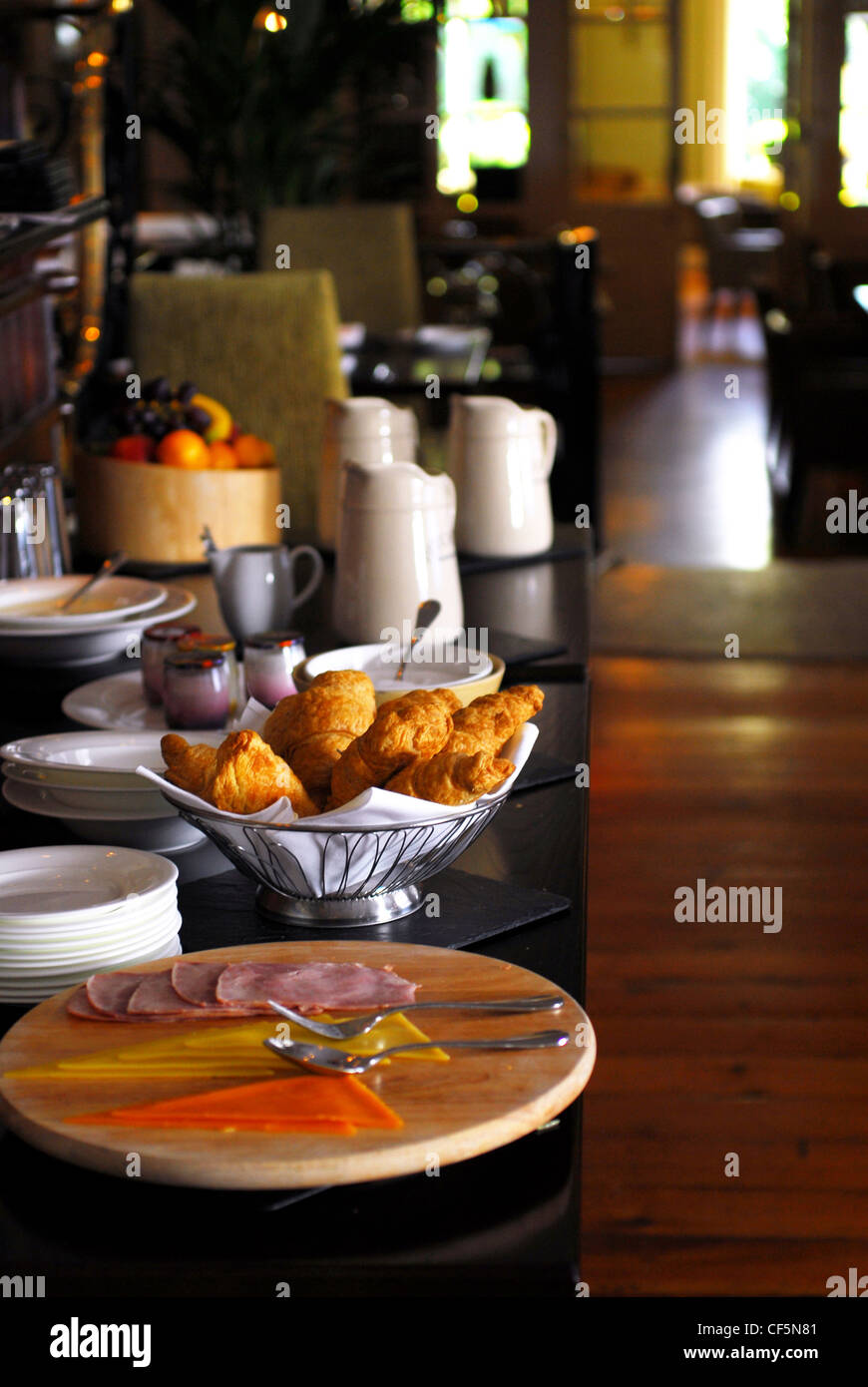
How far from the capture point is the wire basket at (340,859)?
0.86 metres

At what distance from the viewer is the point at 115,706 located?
1343 millimetres

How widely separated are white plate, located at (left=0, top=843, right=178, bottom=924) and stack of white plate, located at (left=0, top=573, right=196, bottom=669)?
589mm

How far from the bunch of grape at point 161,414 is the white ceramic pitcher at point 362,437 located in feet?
0.57

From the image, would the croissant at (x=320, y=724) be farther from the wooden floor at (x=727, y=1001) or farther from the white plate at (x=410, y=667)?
the wooden floor at (x=727, y=1001)

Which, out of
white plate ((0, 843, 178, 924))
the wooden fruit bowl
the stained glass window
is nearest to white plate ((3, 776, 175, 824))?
white plate ((0, 843, 178, 924))

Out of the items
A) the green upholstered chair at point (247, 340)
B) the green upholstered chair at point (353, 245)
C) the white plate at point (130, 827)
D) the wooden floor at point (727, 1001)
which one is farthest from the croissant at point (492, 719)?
the green upholstered chair at point (353, 245)

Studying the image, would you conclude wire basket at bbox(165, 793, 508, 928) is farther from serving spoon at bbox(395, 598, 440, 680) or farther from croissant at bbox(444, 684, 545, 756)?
serving spoon at bbox(395, 598, 440, 680)

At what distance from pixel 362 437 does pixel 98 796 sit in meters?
0.95

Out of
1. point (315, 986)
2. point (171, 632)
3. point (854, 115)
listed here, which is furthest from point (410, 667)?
point (854, 115)

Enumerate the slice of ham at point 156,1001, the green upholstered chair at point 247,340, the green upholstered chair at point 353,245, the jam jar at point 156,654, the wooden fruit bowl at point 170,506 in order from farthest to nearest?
the green upholstered chair at point 353,245 < the green upholstered chair at point 247,340 < the wooden fruit bowl at point 170,506 < the jam jar at point 156,654 < the slice of ham at point 156,1001

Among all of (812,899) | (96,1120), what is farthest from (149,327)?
(96,1120)

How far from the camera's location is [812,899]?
8.66ft

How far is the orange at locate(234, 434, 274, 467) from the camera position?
1.96 metres

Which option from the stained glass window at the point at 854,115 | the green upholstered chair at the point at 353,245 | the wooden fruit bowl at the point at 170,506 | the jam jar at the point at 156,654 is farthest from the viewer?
the stained glass window at the point at 854,115
